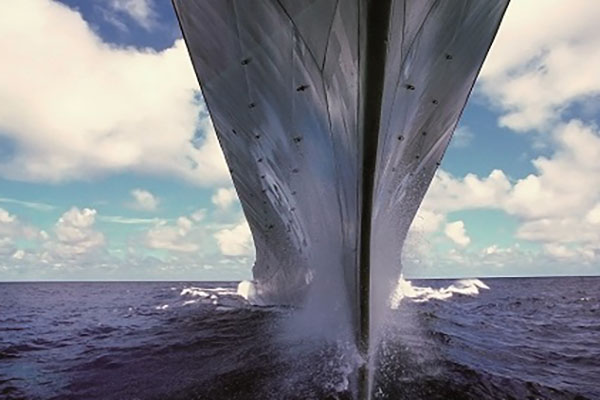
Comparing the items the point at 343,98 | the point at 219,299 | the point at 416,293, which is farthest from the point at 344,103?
the point at 416,293

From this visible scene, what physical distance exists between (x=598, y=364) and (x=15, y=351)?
39.6ft

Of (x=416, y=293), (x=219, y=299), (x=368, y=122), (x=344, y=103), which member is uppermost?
(x=344, y=103)

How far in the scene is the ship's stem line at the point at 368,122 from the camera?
121 inches

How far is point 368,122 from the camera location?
12.1 ft

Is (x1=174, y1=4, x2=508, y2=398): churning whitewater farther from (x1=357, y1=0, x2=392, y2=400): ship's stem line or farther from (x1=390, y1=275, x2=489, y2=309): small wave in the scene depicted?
(x1=390, y1=275, x2=489, y2=309): small wave

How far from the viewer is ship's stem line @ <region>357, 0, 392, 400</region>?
3.08 m

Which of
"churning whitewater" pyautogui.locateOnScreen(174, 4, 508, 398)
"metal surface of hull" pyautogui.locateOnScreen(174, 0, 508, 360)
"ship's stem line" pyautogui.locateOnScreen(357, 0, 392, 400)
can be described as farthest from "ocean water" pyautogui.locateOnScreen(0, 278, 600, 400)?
"metal surface of hull" pyautogui.locateOnScreen(174, 0, 508, 360)

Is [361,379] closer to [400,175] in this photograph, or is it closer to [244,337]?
[400,175]

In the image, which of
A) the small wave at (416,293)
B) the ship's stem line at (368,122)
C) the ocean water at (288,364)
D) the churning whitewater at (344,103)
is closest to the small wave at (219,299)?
the small wave at (416,293)

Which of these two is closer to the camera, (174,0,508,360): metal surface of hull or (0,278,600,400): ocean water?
(174,0,508,360): metal surface of hull

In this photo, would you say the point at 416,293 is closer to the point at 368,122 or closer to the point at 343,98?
the point at 343,98

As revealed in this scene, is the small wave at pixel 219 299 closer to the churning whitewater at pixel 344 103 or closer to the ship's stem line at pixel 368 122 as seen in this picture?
the churning whitewater at pixel 344 103

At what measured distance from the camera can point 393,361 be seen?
21.5 ft

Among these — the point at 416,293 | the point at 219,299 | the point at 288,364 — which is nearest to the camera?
the point at 288,364
